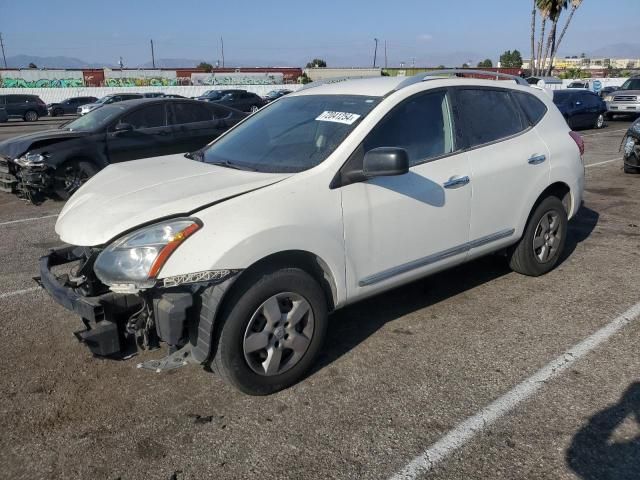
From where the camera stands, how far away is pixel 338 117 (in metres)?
3.83

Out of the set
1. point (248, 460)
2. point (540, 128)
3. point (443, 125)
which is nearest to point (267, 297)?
point (248, 460)

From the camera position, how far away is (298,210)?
3232 mm

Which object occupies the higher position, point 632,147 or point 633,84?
point 633,84

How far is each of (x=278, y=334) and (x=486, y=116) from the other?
251cm

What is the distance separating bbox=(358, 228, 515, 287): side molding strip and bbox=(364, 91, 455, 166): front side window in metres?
0.69

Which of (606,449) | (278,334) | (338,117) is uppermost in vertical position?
(338,117)

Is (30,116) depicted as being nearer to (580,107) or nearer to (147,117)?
(147,117)

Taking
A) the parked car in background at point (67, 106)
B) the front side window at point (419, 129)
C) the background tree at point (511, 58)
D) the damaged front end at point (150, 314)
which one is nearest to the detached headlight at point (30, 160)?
the damaged front end at point (150, 314)

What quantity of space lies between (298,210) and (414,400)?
1283 millimetres

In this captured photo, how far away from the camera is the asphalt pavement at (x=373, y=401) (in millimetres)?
2750

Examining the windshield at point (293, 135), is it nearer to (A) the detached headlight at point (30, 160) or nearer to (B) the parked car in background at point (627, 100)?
(A) the detached headlight at point (30, 160)

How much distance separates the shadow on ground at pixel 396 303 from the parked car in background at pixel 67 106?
121 feet

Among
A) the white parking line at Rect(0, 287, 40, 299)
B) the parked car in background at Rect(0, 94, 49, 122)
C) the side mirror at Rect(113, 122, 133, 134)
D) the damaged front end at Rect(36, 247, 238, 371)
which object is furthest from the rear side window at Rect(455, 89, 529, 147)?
the parked car in background at Rect(0, 94, 49, 122)

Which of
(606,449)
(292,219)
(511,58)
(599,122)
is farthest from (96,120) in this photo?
(511,58)
